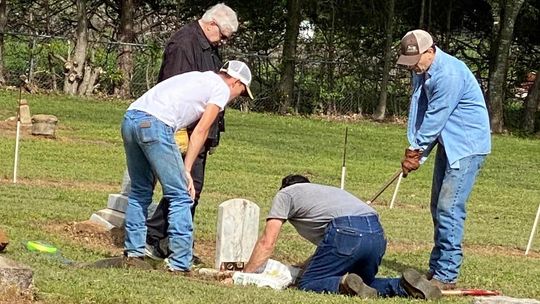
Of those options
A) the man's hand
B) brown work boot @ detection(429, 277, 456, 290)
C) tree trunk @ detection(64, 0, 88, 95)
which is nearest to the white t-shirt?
the man's hand

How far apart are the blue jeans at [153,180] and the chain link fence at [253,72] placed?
Result: 23.0 m

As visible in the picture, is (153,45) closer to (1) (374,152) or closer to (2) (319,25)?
(2) (319,25)

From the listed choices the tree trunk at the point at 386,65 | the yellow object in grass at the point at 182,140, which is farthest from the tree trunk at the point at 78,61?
the yellow object in grass at the point at 182,140

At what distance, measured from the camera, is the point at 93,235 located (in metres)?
10.2

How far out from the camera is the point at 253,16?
3412 centimetres

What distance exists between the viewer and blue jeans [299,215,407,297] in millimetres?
8039

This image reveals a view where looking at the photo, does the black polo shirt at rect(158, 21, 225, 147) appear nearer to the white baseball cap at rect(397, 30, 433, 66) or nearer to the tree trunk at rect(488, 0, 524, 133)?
the white baseball cap at rect(397, 30, 433, 66)

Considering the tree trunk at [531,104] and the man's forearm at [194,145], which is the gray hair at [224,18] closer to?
the man's forearm at [194,145]

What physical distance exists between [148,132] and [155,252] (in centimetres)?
144

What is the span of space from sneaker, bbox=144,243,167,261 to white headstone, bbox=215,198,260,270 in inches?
17.1

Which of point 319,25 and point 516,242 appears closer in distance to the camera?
point 516,242

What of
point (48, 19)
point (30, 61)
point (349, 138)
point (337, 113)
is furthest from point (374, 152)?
point (48, 19)

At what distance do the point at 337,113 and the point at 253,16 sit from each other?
3822 millimetres

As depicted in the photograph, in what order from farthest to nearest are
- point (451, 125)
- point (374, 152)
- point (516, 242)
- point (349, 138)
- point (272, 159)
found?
point (349, 138) → point (374, 152) → point (272, 159) → point (516, 242) → point (451, 125)
